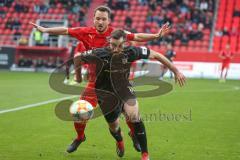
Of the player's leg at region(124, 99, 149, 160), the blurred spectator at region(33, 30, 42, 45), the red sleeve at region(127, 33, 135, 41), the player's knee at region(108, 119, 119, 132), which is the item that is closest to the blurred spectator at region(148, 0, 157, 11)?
the blurred spectator at region(33, 30, 42, 45)

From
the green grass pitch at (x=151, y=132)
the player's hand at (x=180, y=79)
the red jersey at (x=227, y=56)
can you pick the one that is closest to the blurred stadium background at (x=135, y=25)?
the red jersey at (x=227, y=56)

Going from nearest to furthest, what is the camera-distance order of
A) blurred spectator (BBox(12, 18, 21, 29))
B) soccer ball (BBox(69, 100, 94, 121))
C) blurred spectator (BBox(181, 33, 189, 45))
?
soccer ball (BBox(69, 100, 94, 121))
blurred spectator (BBox(181, 33, 189, 45))
blurred spectator (BBox(12, 18, 21, 29))

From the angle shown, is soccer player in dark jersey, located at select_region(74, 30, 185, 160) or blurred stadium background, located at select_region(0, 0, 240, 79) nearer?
soccer player in dark jersey, located at select_region(74, 30, 185, 160)

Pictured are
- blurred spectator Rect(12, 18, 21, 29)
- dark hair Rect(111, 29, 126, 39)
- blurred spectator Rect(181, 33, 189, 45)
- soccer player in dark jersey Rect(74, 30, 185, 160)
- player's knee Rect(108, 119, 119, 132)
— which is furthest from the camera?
blurred spectator Rect(12, 18, 21, 29)

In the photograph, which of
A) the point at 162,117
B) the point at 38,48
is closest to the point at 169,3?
the point at 38,48

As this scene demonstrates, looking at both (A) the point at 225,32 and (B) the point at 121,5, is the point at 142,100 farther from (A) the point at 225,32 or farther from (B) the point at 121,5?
(B) the point at 121,5

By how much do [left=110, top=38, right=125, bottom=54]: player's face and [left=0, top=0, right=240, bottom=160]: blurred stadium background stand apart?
1.64 metres

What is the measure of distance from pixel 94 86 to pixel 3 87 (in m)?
12.4

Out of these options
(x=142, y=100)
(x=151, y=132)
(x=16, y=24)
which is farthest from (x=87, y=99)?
(x=16, y=24)

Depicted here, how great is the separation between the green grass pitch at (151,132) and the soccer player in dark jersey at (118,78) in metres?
0.62

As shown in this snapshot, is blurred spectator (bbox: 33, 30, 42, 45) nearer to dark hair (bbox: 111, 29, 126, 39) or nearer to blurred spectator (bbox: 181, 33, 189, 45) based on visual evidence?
blurred spectator (bbox: 181, 33, 189, 45)

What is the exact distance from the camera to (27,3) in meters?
38.6

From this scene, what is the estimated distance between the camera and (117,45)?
7.29 m

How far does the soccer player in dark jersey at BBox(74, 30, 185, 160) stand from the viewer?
7.32m
